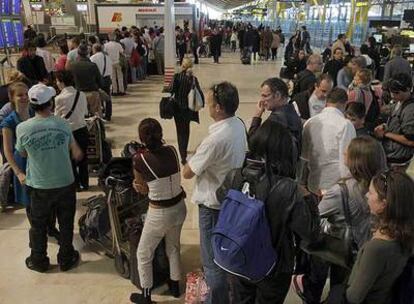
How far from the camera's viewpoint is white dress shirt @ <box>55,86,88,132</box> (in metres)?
4.84

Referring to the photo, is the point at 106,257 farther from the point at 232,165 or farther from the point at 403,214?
the point at 403,214

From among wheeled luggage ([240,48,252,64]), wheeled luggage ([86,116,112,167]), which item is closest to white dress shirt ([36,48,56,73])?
wheeled luggage ([86,116,112,167])

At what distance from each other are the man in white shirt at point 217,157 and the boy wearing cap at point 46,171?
1.20 meters

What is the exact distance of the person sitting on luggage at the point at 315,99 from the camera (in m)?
4.33

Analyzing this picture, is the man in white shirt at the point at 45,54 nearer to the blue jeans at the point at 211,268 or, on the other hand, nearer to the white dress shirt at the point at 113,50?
the white dress shirt at the point at 113,50

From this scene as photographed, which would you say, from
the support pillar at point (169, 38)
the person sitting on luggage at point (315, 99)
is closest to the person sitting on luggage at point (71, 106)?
the person sitting on luggage at point (315, 99)

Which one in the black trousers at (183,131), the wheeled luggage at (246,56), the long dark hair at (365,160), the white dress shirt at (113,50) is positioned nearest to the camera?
the long dark hair at (365,160)

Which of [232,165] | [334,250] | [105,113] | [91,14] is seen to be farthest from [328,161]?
[91,14]

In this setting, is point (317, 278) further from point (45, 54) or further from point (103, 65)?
point (45, 54)

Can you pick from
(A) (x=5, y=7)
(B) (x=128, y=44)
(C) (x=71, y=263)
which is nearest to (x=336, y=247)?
(C) (x=71, y=263)

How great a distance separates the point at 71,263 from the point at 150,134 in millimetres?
1644

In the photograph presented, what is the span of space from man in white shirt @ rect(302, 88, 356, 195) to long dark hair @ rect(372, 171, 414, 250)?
4.06 feet

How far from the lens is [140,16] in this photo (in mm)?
18391

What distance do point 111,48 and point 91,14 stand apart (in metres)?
14.2
